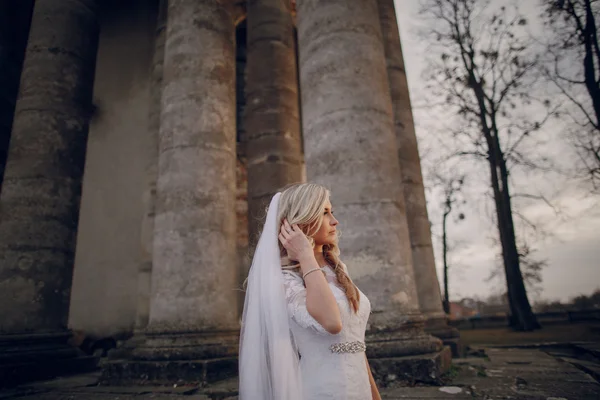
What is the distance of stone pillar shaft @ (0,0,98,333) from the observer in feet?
21.8

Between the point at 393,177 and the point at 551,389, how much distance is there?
9.53ft

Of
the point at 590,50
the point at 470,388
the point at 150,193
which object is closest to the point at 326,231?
the point at 470,388

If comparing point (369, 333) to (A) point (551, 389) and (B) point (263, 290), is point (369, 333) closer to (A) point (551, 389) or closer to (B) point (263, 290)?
(A) point (551, 389)

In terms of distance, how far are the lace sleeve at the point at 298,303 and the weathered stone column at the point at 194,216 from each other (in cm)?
403

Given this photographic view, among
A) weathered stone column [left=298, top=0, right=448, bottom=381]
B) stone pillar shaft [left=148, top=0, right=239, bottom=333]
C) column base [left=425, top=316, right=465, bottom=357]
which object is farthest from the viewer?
column base [left=425, top=316, right=465, bottom=357]

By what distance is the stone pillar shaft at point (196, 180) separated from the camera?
577 cm

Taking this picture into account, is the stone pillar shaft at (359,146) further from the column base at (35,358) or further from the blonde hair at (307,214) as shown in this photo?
the column base at (35,358)

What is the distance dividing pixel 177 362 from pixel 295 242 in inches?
169

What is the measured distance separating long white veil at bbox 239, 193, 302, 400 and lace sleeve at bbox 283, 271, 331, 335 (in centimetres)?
3

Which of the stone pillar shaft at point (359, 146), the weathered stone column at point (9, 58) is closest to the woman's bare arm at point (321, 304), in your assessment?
the stone pillar shaft at point (359, 146)

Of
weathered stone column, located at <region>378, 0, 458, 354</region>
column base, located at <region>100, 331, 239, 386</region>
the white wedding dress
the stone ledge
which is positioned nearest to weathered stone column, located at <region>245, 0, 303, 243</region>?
weathered stone column, located at <region>378, 0, 458, 354</region>

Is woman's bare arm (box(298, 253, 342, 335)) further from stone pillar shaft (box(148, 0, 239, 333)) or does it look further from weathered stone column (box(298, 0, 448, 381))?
stone pillar shaft (box(148, 0, 239, 333))

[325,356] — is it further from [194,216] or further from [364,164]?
[194,216]

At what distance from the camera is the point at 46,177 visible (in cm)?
729
